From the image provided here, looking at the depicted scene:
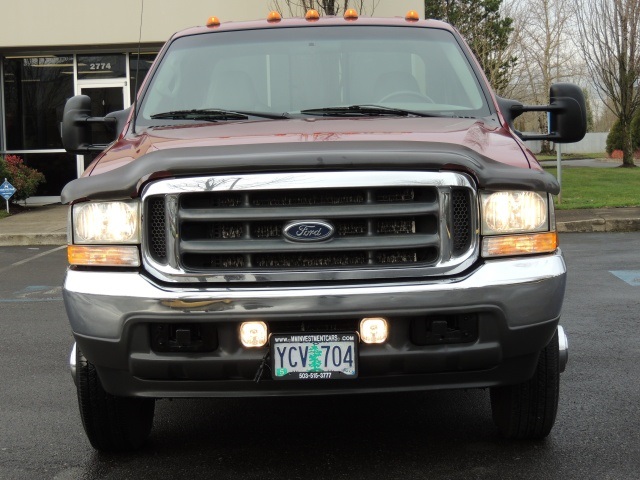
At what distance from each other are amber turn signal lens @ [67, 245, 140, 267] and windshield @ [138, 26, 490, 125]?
44.1 inches

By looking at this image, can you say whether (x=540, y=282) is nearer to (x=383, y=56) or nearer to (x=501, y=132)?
(x=501, y=132)

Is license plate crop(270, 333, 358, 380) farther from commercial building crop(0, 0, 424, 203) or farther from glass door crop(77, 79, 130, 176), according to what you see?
glass door crop(77, 79, 130, 176)

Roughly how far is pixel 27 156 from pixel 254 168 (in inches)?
728

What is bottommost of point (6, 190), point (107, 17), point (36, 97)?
point (6, 190)

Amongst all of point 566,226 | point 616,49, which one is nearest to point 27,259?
point 566,226

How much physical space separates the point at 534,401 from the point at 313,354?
107 centimetres

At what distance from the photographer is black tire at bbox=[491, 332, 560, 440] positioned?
407cm

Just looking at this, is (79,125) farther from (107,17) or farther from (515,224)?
(107,17)

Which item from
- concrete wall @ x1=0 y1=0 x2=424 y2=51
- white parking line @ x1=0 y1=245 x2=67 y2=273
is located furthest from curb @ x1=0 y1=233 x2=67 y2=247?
concrete wall @ x1=0 y1=0 x2=424 y2=51

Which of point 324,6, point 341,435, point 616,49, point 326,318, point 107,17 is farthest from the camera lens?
point 616,49

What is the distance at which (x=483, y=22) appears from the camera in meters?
41.7

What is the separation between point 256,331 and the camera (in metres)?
3.63

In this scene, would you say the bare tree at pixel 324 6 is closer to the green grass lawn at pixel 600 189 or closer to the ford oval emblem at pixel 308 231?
the green grass lawn at pixel 600 189

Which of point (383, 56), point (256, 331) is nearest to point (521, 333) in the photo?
point (256, 331)
